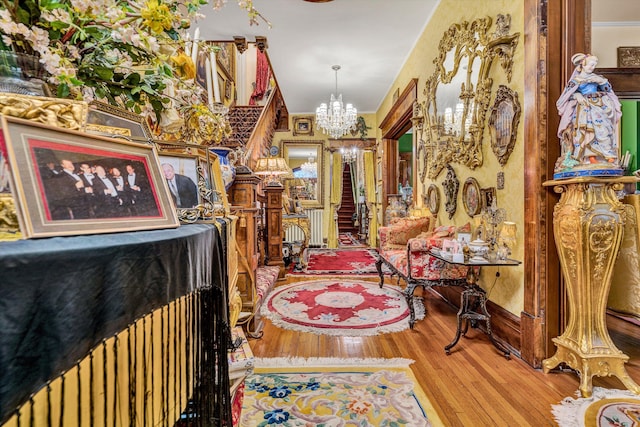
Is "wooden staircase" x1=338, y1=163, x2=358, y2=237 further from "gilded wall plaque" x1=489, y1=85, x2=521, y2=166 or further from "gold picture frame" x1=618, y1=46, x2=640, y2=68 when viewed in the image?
"gilded wall plaque" x1=489, y1=85, x2=521, y2=166

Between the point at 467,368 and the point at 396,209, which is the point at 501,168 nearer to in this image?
the point at 467,368

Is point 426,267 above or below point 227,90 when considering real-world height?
below

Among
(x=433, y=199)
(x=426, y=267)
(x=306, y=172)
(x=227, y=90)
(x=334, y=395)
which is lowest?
(x=334, y=395)

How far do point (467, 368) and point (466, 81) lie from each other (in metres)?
2.76

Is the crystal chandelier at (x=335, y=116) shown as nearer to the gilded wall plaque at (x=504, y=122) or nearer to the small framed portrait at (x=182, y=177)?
the gilded wall plaque at (x=504, y=122)

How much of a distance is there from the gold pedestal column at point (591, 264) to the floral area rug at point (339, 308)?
4.42ft

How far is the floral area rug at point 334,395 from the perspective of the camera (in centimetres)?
165

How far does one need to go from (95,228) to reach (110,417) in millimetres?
357

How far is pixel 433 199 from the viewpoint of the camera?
172 inches

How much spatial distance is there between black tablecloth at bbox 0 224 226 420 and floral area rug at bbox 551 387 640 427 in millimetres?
2077

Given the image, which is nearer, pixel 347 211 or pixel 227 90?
pixel 227 90

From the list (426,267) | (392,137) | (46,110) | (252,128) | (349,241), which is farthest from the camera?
(349,241)

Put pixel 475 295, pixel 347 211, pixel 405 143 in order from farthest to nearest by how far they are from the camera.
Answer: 1. pixel 347 211
2. pixel 405 143
3. pixel 475 295

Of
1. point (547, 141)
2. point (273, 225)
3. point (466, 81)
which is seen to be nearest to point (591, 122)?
point (547, 141)
